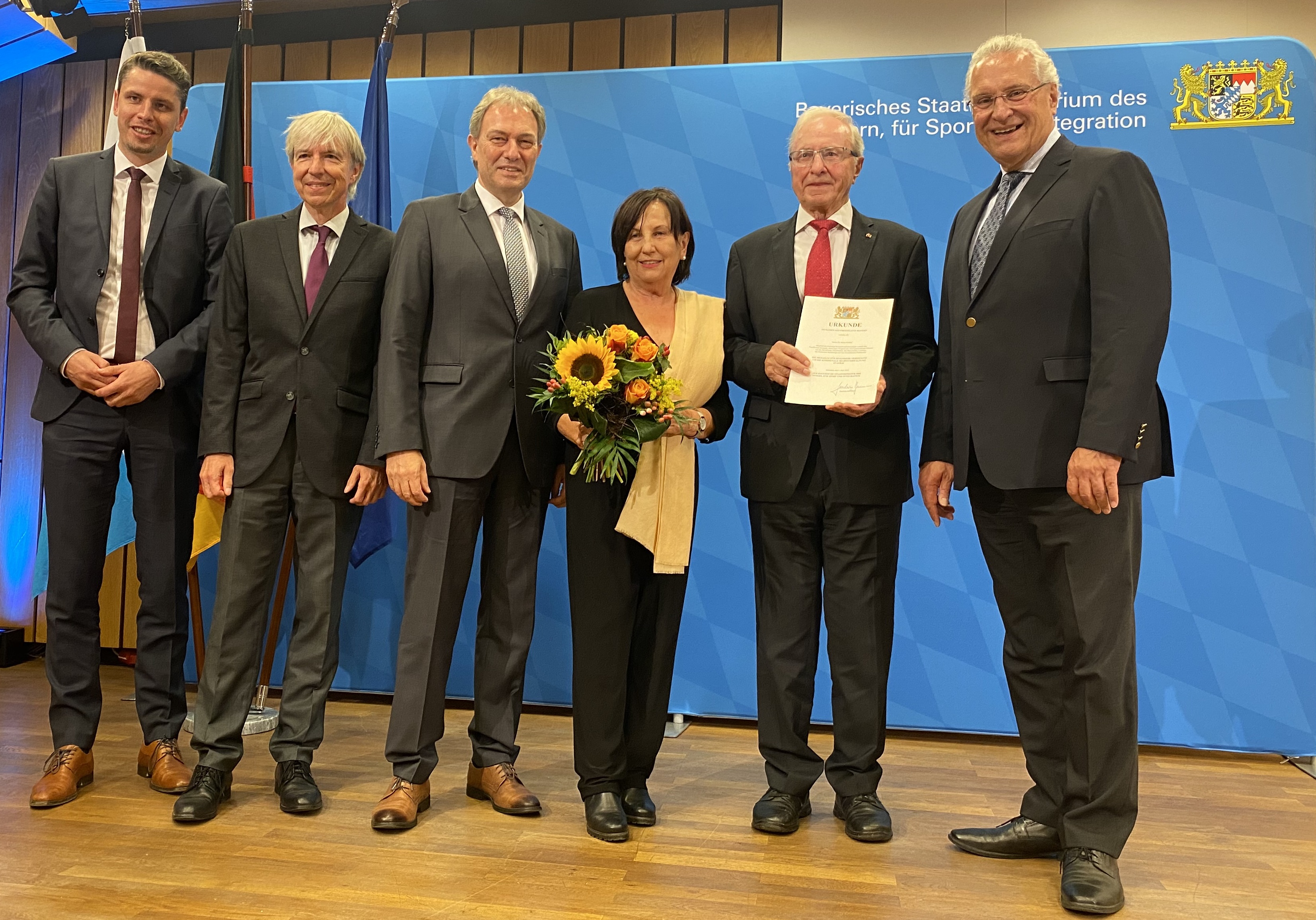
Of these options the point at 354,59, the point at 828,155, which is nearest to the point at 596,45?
the point at 354,59

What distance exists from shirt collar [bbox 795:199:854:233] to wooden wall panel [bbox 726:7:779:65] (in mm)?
2138

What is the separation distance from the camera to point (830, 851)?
8.58ft

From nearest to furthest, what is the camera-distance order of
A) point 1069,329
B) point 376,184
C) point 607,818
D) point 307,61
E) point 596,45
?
point 1069,329, point 607,818, point 376,184, point 596,45, point 307,61

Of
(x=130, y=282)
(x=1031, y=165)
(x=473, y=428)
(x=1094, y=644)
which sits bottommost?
(x=1094, y=644)

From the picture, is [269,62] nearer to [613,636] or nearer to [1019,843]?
[613,636]

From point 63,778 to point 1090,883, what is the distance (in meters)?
2.74

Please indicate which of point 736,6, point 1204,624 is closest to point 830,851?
point 1204,624

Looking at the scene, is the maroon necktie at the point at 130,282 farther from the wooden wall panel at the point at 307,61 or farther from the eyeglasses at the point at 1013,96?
the eyeglasses at the point at 1013,96

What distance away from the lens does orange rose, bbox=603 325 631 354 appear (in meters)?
2.51

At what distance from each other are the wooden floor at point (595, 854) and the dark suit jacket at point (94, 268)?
4.07ft

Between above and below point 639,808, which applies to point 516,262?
above

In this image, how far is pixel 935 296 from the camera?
3.88 meters

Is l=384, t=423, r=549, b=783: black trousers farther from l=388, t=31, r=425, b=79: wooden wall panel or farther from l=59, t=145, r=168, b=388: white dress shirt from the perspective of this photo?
l=388, t=31, r=425, b=79: wooden wall panel

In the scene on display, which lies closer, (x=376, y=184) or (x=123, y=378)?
(x=123, y=378)
